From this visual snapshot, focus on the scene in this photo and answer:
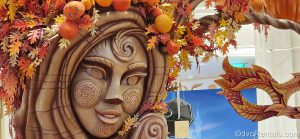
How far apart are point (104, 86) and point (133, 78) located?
0.08m

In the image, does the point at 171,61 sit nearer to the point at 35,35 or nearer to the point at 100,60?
the point at 100,60

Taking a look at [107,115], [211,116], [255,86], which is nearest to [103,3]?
[107,115]

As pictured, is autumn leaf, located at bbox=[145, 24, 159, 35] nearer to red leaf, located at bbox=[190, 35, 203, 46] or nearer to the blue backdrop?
red leaf, located at bbox=[190, 35, 203, 46]

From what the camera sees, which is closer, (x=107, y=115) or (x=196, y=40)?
(x=107, y=115)

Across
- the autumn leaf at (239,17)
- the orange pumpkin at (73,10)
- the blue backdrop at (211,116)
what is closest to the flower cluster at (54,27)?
the orange pumpkin at (73,10)

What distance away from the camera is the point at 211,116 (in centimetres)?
352

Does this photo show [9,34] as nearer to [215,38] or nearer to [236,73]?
[215,38]

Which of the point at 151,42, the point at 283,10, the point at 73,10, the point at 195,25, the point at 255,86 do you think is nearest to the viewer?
the point at 73,10

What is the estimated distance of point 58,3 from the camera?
0.93 m

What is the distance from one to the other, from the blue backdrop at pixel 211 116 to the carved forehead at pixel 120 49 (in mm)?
2434

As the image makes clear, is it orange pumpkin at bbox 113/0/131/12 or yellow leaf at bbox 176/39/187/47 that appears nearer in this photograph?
orange pumpkin at bbox 113/0/131/12

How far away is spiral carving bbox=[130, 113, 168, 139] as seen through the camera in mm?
1021

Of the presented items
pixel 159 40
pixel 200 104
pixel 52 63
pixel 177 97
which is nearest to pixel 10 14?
A: pixel 52 63

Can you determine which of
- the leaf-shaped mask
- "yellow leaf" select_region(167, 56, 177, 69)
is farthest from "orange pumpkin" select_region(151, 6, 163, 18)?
the leaf-shaped mask
